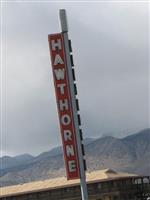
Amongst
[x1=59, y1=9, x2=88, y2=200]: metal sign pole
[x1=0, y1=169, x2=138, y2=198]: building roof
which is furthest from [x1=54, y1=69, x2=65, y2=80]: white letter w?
[x1=0, y1=169, x2=138, y2=198]: building roof

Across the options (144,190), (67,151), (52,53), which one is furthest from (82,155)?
(144,190)

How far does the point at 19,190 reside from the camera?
312ft

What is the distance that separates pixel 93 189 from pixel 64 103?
2298 inches

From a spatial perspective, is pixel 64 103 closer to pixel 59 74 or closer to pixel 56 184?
pixel 59 74

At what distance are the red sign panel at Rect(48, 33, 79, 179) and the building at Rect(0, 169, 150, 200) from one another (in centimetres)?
5556

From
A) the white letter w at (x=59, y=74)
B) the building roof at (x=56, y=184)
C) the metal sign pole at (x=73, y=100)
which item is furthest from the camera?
the building roof at (x=56, y=184)

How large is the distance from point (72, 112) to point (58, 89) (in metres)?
1.35

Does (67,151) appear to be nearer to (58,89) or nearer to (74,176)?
(74,176)

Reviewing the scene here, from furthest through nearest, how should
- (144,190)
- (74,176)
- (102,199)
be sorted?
(144,190) < (102,199) < (74,176)

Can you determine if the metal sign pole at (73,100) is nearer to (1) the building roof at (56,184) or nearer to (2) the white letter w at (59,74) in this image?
(2) the white letter w at (59,74)

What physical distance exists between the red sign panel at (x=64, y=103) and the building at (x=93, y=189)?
55564 mm

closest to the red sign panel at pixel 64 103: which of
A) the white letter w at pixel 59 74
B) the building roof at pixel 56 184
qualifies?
the white letter w at pixel 59 74

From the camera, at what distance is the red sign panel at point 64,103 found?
30250 millimetres

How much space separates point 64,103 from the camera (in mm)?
30547
